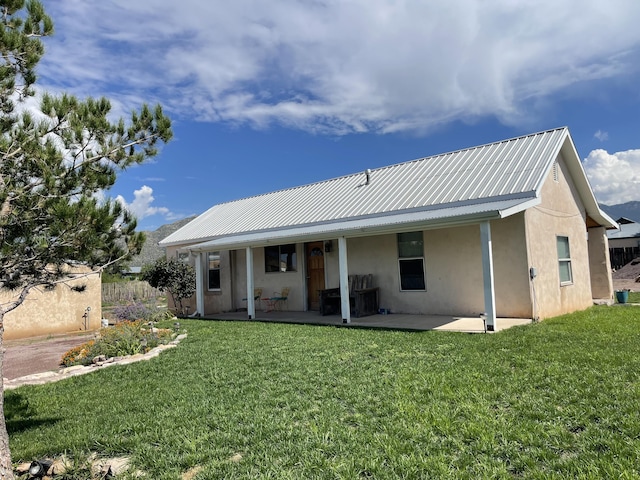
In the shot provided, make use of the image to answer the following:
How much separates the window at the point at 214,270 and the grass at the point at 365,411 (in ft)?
31.0

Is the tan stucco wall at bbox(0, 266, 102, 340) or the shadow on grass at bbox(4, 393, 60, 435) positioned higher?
the tan stucco wall at bbox(0, 266, 102, 340)

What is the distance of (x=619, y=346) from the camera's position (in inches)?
265

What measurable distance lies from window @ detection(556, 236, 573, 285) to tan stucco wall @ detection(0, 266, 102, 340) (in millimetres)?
13363

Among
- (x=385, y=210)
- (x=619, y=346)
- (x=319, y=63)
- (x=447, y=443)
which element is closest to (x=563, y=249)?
(x=385, y=210)

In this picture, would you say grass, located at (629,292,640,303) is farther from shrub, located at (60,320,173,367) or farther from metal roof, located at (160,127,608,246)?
shrub, located at (60,320,173,367)

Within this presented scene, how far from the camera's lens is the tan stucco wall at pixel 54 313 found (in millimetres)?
12555

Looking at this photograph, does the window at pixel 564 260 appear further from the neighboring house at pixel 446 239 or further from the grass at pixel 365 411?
the grass at pixel 365 411

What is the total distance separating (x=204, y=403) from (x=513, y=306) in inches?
324

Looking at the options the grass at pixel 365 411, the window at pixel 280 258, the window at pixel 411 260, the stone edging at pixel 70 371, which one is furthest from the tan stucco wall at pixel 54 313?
the window at pixel 411 260

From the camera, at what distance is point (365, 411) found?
14.5 feet

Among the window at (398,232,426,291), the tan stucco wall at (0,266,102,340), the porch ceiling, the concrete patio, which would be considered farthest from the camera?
the tan stucco wall at (0,266,102,340)

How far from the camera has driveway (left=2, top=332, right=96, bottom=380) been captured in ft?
26.4

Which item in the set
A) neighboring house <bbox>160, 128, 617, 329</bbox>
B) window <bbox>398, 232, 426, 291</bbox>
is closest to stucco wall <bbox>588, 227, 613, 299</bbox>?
neighboring house <bbox>160, 128, 617, 329</bbox>

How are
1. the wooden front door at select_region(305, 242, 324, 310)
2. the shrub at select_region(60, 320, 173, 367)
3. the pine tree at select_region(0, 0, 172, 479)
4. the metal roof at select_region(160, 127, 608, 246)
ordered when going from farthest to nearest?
the wooden front door at select_region(305, 242, 324, 310) → the metal roof at select_region(160, 127, 608, 246) → the shrub at select_region(60, 320, 173, 367) → the pine tree at select_region(0, 0, 172, 479)
